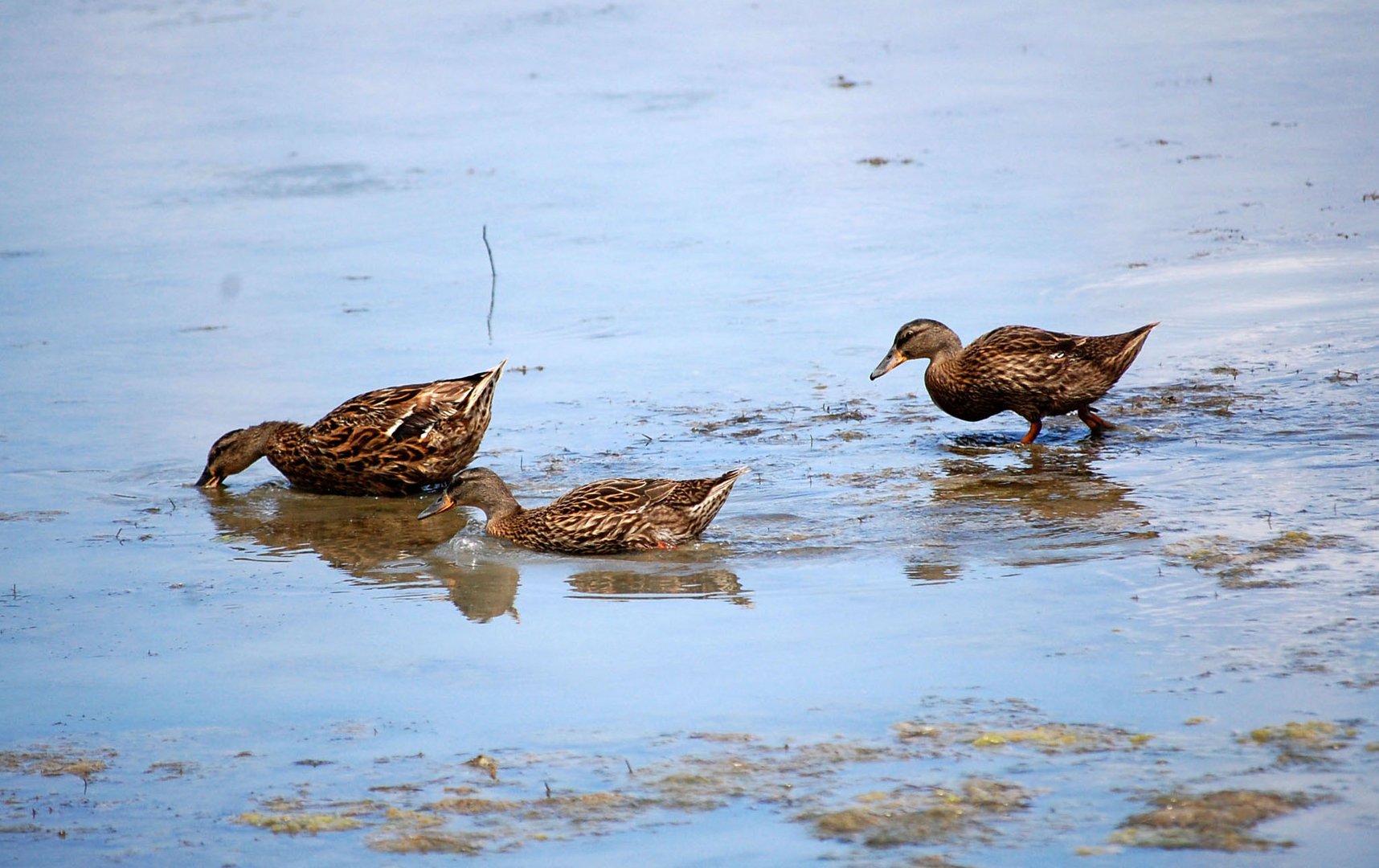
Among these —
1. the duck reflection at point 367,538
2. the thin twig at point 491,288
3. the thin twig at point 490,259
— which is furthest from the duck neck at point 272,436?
the thin twig at point 490,259

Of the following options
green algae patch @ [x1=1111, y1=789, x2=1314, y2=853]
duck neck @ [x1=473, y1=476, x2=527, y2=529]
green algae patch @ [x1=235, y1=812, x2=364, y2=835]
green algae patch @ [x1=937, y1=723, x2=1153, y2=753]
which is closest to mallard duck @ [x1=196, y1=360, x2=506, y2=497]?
duck neck @ [x1=473, y1=476, x2=527, y2=529]

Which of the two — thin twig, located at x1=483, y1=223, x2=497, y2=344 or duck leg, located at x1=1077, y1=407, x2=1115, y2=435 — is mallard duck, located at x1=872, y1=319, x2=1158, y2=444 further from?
thin twig, located at x1=483, y1=223, x2=497, y2=344

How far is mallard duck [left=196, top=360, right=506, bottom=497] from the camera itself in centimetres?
1043

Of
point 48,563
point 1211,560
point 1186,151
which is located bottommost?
point 48,563

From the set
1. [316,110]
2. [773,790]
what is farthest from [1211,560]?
[316,110]

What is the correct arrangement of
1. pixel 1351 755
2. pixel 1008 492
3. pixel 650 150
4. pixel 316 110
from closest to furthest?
1. pixel 1351 755
2. pixel 1008 492
3. pixel 650 150
4. pixel 316 110

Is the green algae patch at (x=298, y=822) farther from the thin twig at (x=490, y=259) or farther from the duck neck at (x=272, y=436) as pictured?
the thin twig at (x=490, y=259)

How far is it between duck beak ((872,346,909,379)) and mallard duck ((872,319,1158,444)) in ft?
0.37

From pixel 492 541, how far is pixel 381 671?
2.33 meters

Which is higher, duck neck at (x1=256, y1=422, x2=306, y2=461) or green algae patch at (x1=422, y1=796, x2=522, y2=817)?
green algae patch at (x1=422, y1=796, x2=522, y2=817)

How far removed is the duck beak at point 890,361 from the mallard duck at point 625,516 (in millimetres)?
2685

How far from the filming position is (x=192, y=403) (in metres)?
12.1

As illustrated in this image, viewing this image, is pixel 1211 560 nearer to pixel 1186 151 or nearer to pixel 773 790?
pixel 773 790

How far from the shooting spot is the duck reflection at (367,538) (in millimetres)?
8570
